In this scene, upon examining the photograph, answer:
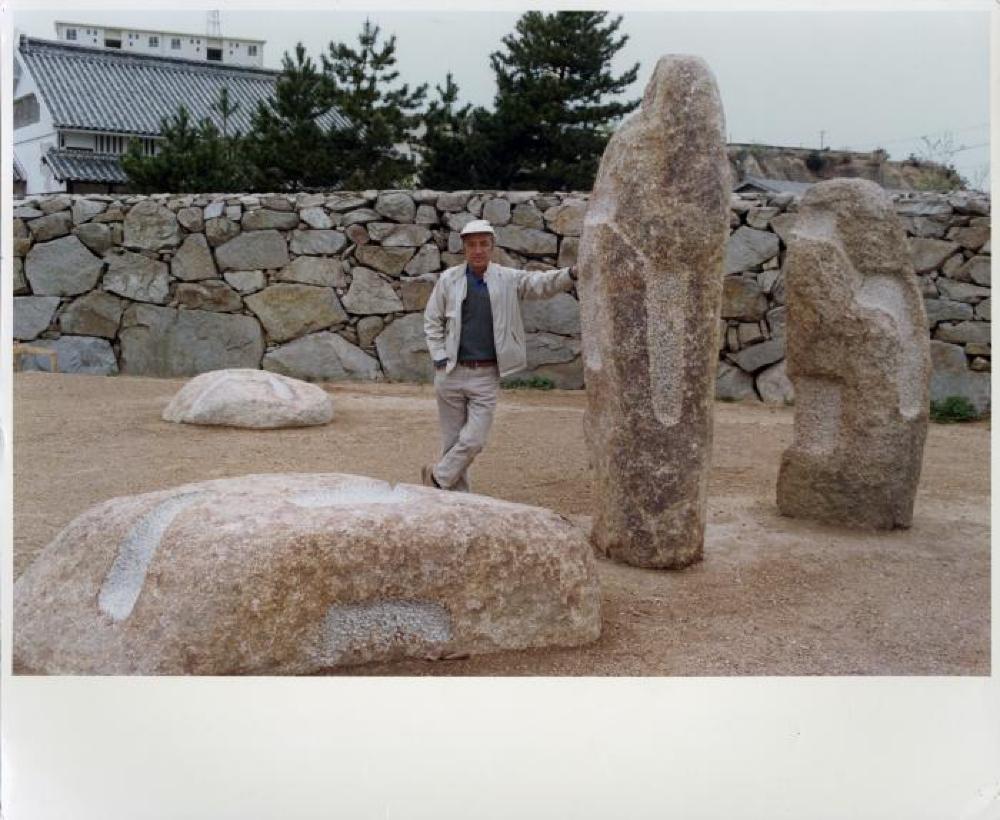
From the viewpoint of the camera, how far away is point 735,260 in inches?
360

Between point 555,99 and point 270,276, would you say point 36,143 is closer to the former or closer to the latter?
point 270,276

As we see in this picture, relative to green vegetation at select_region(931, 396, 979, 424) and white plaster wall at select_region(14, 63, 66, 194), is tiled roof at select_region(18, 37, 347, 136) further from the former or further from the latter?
green vegetation at select_region(931, 396, 979, 424)

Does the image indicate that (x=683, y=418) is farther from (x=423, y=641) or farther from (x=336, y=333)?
(x=336, y=333)

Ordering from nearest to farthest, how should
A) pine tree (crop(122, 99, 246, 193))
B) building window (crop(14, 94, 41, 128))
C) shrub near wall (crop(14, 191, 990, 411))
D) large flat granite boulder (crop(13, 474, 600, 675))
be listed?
large flat granite boulder (crop(13, 474, 600, 675)), shrub near wall (crop(14, 191, 990, 411)), pine tree (crop(122, 99, 246, 193)), building window (crop(14, 94, 41, 128))

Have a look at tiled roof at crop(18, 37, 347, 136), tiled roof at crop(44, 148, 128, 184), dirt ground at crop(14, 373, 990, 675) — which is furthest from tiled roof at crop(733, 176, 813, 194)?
tiled roof at crop(44, 148, 128, 184)

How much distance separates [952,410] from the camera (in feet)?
28.6

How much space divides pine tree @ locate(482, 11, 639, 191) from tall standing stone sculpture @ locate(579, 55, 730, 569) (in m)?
7.38

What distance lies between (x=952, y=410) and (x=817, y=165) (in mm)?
10222

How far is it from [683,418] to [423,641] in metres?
1.51

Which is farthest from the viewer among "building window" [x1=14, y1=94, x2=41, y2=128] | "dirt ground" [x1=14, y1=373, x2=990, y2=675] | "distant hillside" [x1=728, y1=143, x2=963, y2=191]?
"distant hillside" [x1=728, y1=143, x2=963, y2=191]

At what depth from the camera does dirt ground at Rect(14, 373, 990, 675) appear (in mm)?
3584

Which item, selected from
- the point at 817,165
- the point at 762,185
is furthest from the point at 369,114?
the point at 817,165

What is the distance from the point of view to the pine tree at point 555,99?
1117 centimetres

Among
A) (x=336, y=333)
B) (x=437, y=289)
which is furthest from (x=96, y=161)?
(x=437, y=289)
